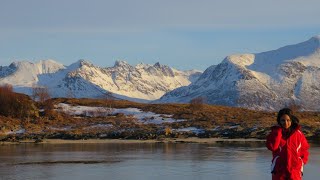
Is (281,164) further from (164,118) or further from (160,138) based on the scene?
(164,118)

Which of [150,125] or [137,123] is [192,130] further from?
[137,123]

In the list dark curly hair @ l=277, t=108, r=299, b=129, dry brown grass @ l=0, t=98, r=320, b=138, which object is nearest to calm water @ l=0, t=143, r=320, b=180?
dark curly hair @ l=277, t=108, r=299, b=129

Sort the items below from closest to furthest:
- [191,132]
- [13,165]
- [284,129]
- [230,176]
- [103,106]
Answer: [284,129], [230,176], [13,165], [191,132], [103,106]

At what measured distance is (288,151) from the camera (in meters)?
12.4

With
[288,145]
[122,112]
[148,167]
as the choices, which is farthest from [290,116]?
Result: [122,112]

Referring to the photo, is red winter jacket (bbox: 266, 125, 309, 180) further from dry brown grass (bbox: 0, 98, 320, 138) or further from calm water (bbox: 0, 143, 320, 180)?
dry brown grass (bbox: 0, 98, 320, 138)

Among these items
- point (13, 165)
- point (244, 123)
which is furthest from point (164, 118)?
point (13, 165)

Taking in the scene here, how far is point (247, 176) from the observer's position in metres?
32.6

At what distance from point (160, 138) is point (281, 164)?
6438cm

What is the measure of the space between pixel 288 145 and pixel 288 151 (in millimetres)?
128

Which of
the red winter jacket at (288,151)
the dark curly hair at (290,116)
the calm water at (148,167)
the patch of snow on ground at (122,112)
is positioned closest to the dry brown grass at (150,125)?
the patch of snow on ground at (122,112)

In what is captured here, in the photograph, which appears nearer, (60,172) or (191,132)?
(60,172)

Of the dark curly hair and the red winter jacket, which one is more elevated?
the dark curly hair

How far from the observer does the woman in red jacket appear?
12.2 m
